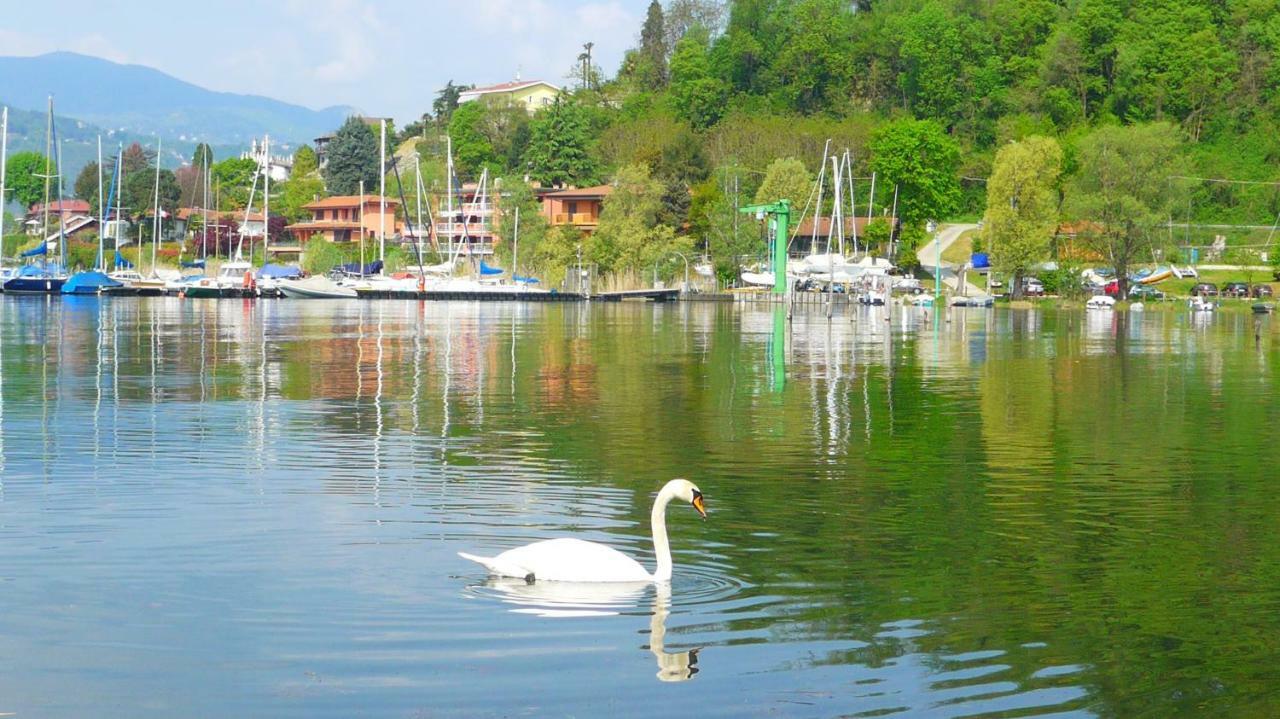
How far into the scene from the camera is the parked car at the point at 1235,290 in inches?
4744

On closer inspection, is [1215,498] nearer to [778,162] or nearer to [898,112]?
[778,162]

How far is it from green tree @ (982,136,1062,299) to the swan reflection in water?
369ft

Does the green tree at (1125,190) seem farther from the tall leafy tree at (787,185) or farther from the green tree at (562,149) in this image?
the green tree at (562,149)

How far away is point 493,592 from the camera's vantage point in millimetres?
14195

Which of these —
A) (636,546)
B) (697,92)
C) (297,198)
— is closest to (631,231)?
(697,92)

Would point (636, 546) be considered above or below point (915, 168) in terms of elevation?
below

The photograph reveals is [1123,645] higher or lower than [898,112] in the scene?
lower

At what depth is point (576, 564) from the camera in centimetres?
1423

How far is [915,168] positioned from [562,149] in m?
42.8

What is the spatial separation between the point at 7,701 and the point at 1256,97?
165 m

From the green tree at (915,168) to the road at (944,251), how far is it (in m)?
2.55

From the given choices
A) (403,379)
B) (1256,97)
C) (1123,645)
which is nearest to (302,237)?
(1256,97)

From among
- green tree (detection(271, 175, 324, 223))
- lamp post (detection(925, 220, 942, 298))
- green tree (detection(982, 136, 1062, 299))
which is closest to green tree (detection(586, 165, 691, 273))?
lamp post (detection(925, 220, 942, 298))

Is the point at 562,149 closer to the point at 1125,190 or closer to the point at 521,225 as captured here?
the point at 521,225
